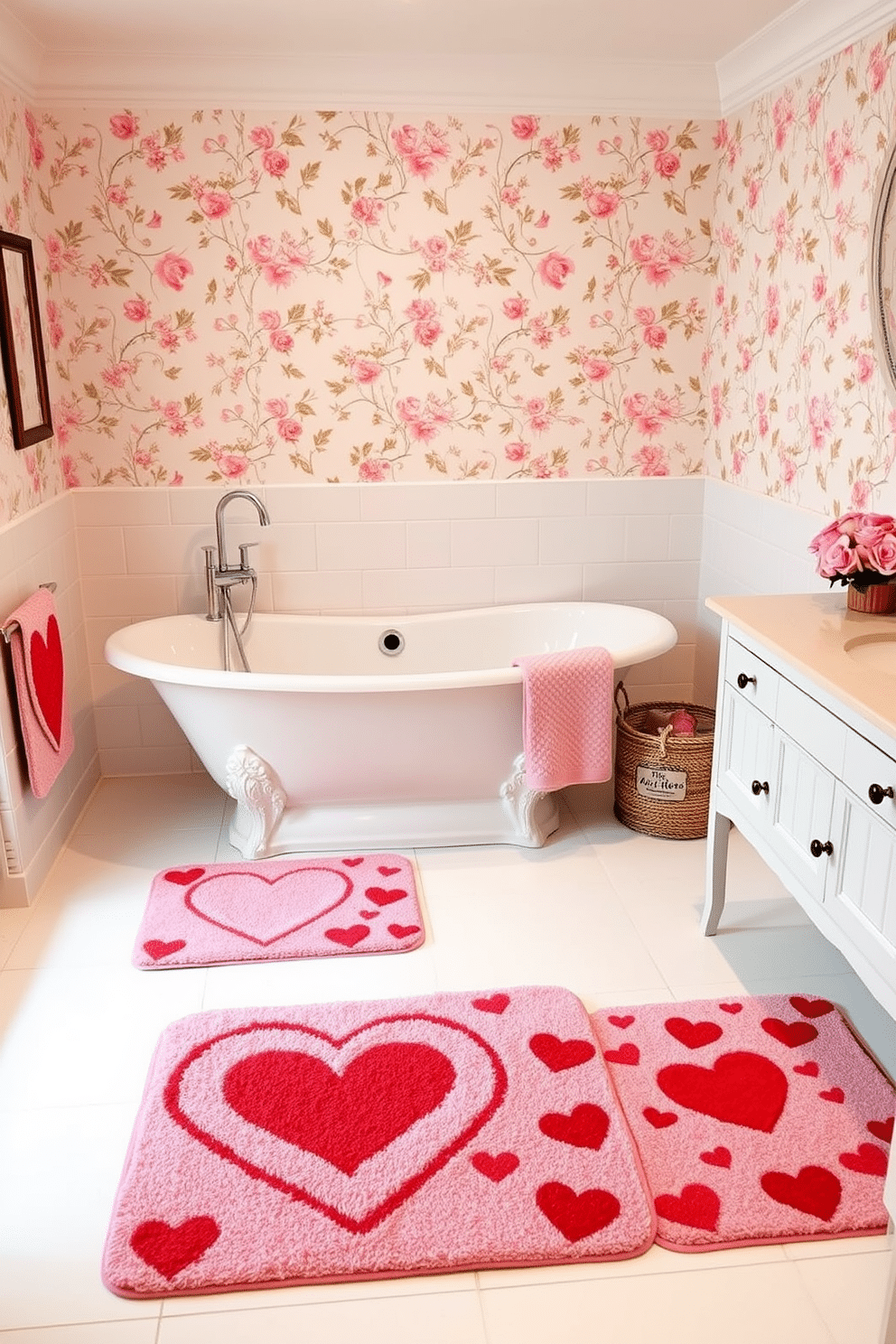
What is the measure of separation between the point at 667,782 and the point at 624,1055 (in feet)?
4.08

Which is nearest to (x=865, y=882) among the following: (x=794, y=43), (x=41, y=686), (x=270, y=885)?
(x=270, y=885)

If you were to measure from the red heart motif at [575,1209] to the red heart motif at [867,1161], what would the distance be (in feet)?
1.55

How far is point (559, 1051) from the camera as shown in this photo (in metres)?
2.45

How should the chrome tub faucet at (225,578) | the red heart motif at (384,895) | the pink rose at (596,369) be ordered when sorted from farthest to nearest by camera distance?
the pink rose at (596,369)
the chrome tub faucet at (225,578)
the red heart motif at (384,895)

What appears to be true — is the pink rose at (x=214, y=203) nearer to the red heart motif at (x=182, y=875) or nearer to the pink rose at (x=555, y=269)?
the pink rose at (x=555, y=269)

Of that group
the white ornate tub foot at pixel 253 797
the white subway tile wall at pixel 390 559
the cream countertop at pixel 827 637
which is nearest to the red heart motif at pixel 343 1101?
the white ornate tub foot at pixel 253 797

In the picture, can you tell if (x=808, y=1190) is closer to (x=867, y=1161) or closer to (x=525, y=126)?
(x=867, y=1161)

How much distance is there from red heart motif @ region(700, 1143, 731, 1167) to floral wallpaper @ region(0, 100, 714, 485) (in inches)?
98.0

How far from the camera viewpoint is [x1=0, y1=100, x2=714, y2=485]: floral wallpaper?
12.0 ft

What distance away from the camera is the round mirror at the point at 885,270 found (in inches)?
107

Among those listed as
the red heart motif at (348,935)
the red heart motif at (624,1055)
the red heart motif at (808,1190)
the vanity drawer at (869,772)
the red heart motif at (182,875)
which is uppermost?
the vanity drawer at (869,772)

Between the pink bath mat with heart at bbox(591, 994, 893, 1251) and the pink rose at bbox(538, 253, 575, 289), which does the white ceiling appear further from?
the pink bath mat with heart at bbox(591, 994, 893, 1251)

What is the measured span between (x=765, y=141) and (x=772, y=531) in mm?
1206

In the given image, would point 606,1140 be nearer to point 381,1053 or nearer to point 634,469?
point 381,1053
